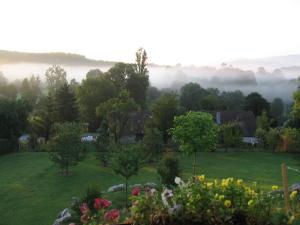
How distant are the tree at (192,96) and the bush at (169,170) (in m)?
59.0

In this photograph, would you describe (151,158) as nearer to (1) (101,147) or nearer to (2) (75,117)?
(1) (101,147)

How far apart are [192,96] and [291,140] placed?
42027 mm

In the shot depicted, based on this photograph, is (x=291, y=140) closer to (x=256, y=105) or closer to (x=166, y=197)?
(x=256, y=105)

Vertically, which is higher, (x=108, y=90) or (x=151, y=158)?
(x=108, y=90)

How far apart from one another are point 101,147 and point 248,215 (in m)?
30.6

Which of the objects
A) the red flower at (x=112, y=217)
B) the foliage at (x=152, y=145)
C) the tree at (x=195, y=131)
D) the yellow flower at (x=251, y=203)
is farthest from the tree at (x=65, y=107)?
the yellow flower at (x=251, y=203)

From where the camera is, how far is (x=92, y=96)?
63219 millimetres

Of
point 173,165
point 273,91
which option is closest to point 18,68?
point 273,91

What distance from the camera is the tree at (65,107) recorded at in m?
58.1

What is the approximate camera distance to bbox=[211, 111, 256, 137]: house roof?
5905cm

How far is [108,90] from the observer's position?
6412cm

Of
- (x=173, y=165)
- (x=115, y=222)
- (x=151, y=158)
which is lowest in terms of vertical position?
(x=151, y=158)

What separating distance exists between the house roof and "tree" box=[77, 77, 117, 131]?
15783 millimetres

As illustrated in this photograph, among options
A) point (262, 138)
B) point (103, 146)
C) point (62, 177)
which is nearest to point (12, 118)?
point (103, 146)
